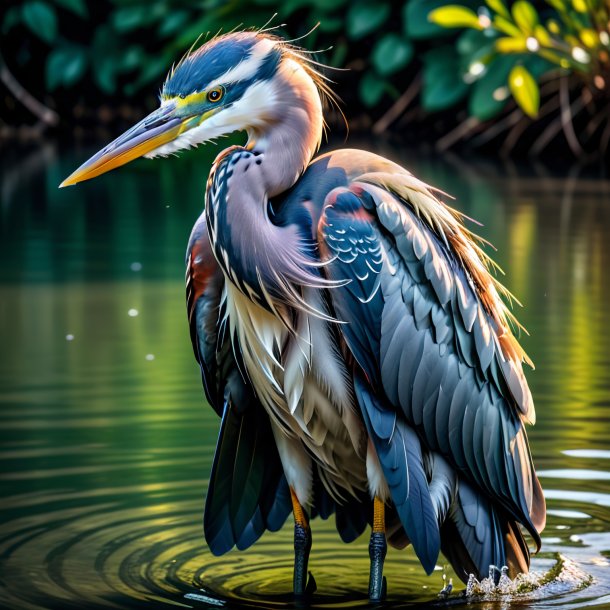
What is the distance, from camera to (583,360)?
6898 millimetres

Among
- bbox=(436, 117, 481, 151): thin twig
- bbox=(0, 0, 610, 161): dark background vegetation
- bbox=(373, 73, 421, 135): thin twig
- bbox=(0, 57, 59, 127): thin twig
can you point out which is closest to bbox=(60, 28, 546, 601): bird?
bbox=(0, 0, 610, 161): dark background vegetation

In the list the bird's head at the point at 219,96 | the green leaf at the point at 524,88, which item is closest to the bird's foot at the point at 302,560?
the bird's head at the point at 219,96

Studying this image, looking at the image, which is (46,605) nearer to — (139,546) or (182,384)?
(139,546)

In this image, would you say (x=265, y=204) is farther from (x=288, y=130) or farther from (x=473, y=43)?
(x=473, y=43)

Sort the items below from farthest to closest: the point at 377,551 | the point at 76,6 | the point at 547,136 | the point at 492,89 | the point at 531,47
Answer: the point at 76,6 → the point at 547,136 → the point at 492,89 → the point at 531,47 → the point at 377,551

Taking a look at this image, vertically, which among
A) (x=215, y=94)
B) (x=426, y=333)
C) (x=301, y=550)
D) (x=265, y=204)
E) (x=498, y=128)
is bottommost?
(x=301, y=550)

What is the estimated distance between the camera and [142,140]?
13.2 ft

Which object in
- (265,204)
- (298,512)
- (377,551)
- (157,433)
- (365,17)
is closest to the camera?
(265,204)

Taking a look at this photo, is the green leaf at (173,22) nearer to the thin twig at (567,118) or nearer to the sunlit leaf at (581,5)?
the thin twig at (567,118)

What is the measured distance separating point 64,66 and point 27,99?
0.93 m

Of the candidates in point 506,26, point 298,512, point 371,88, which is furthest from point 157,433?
point 371,88

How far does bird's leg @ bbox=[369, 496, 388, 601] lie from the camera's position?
13.5 feet

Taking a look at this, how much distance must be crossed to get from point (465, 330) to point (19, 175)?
10881 millimetres

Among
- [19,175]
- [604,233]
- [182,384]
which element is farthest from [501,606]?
[19,175]
